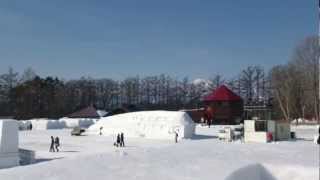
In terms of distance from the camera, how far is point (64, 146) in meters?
37.7

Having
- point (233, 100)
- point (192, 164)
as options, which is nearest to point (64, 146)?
point (192, 164)

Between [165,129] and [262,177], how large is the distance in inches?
1287

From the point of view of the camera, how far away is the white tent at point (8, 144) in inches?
986

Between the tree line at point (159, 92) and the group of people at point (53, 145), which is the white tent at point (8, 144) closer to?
the group of people at point (53, 145)

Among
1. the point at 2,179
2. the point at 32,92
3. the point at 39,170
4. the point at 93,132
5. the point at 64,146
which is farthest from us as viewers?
the point at 32,92

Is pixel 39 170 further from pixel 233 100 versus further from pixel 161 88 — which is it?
pixel 161 88

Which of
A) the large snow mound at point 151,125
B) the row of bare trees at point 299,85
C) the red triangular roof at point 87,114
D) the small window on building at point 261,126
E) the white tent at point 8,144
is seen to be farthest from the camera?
the red triangular roof at point 87,114

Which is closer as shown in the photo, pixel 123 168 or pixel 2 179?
pixel 2 179

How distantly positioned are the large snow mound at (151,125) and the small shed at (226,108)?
64.8 ft

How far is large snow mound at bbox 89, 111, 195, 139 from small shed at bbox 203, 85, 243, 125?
64.8ft

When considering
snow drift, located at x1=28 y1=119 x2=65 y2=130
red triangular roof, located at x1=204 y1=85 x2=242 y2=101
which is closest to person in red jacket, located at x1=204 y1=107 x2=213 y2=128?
red triangular roof, located at x1=204 y1=85 x2=242 y2=101

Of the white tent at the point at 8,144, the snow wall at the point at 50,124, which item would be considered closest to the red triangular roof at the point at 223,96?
the snow wall at the point at 50,124

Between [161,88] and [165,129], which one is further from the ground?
[161,88]

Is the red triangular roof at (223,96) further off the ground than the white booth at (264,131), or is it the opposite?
the red triangular roof at (223,96)
